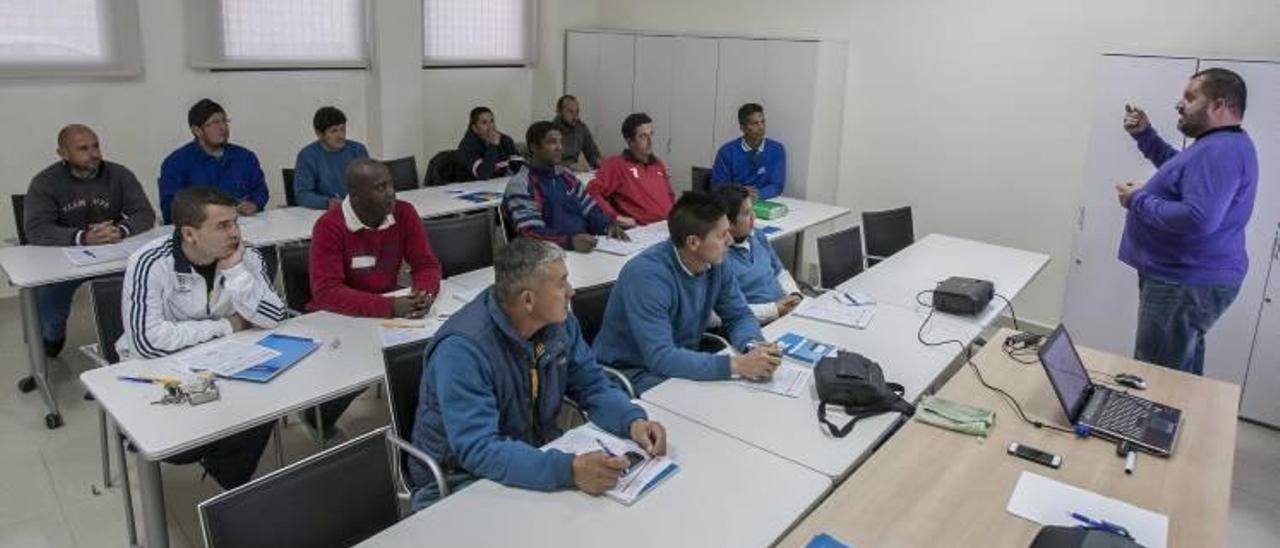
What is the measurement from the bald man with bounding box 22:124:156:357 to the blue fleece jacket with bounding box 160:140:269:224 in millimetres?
456

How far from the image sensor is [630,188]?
566cm

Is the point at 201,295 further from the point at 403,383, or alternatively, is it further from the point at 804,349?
the point at 804,349

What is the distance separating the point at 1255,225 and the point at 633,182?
3361 mm

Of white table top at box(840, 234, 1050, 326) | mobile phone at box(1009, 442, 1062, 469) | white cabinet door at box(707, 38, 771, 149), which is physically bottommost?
mobile phone at box(1009, 442, 1062, 469)

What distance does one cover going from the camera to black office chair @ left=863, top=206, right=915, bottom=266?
5.08 meters

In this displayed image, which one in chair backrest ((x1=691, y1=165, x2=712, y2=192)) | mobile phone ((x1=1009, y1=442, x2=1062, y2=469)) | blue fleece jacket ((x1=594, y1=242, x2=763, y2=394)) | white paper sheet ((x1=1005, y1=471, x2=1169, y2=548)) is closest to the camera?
white paper sheet ((x1=1005, y1=471, x2=1169, y2=548))

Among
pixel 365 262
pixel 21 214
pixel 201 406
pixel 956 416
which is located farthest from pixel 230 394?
pixel 21 214

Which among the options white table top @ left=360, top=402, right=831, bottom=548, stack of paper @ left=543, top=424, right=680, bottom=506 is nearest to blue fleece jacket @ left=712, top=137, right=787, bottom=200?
stack of paper @ left=543, top=424, right=680, bottom=506

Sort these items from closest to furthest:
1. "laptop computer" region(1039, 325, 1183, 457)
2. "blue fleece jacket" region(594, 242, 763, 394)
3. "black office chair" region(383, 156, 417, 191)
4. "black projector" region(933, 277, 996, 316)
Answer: "laptop computer" region(1039, 325, 1183, 457) < "blue fleece jacket" region(594, 242, 763, 394) < "black projector" region(933, 277, 996, 316) < "black office chair" region(383, 156, 417, 191)

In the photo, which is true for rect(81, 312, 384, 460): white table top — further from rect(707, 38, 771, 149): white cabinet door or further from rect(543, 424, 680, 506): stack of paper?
rect(707, 38, 771, 149): white cabinet door

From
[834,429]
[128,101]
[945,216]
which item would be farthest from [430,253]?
[945,216]

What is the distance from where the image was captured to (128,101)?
588 cm

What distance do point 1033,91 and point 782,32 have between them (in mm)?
1994

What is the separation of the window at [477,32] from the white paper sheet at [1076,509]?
20.6 ft
